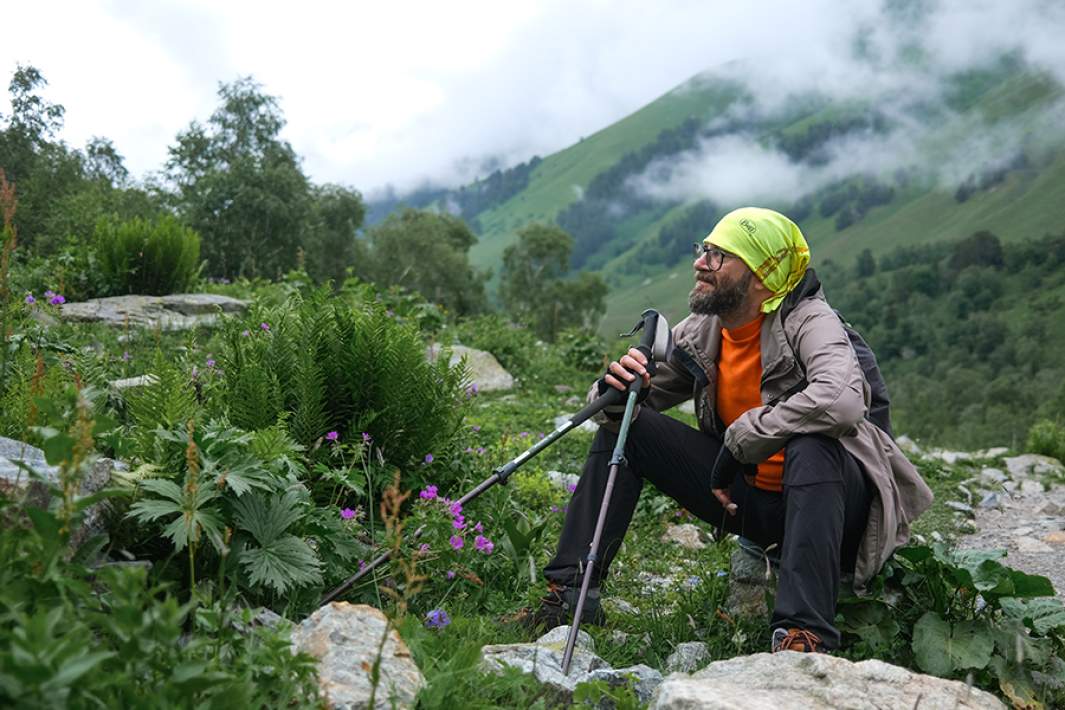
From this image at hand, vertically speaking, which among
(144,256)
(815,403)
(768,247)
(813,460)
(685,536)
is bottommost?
(685,536)

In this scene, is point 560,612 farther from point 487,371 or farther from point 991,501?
point 487,371

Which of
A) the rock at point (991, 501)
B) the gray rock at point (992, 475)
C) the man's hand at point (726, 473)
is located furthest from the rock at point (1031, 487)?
the man's hand at point (726, 473)

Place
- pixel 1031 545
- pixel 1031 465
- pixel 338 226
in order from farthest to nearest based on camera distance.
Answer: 1. pixel 338 226
2. pixel 1031 465
3. pixel 1031 545

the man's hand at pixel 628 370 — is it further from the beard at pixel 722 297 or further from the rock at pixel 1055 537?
the rock at pixel 1055 537

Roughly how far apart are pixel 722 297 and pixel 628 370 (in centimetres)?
63

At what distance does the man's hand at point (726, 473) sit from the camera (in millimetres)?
4555

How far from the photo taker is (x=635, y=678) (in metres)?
3.57

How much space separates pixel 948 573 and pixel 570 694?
206 cm

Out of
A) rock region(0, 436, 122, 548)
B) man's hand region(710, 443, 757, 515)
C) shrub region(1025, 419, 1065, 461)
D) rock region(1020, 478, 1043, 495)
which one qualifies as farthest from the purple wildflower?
shrub region(1025, 419, 1065, 461)

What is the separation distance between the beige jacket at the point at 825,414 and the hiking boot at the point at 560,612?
41.6 inches

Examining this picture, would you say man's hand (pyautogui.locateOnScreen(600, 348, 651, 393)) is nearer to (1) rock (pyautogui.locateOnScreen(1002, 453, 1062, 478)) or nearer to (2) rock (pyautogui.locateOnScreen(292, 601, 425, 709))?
(2) rock (pyautogui.locateOnScreen(292, 601, 425, 709))

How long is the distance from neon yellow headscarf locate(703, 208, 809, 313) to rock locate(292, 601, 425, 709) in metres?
2.56

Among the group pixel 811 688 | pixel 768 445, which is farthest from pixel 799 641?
pixel 768 445

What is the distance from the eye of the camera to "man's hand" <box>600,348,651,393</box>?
15.9 ft
